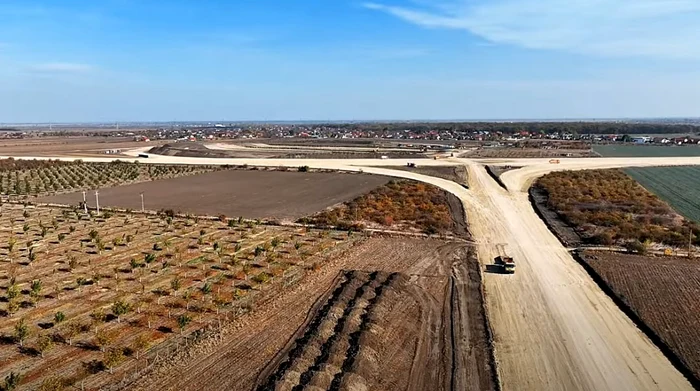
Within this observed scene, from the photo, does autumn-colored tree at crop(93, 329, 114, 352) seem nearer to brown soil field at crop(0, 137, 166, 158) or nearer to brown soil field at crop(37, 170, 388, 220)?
brown soil field at crop(37, 170, 388, 220)

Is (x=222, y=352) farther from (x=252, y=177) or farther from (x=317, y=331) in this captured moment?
(x=252, y=177)

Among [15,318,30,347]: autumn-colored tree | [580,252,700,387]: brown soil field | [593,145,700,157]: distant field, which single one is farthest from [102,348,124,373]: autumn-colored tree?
[593,145,700,157]: distant field

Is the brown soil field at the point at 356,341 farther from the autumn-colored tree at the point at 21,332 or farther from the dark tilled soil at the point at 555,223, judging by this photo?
the dark tilled soil at the point at 555,223

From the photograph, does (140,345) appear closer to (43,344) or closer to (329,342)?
(43,344)

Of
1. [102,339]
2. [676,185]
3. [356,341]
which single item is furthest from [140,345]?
[676,185]

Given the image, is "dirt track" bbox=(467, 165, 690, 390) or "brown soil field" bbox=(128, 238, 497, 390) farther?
"dirt track" bbox=(467, 165, 690, 390)
